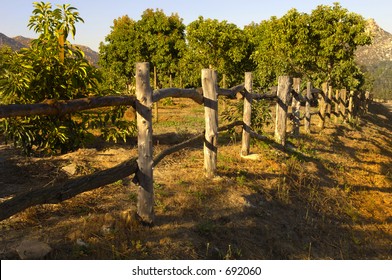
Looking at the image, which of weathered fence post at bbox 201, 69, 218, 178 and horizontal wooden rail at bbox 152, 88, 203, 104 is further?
weathered fence post at bbox 201, 69, 218, 178

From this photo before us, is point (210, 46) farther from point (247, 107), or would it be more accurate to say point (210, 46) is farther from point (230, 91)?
point (230, 91)

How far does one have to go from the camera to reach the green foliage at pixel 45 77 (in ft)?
19.7

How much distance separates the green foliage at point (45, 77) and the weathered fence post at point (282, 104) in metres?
4.57

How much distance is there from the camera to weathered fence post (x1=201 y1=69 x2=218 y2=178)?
19.0 feet

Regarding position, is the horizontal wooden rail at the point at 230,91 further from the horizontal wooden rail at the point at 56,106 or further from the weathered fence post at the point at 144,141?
the horizontal wooden rail at the point at 56,106

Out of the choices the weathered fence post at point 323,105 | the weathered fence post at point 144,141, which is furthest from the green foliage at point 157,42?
the weathered fence post at point 144,141

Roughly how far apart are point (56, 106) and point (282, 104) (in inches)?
261

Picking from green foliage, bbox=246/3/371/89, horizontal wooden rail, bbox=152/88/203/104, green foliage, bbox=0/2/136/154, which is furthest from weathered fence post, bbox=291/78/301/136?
green foliage, bbox=246/3/371/89

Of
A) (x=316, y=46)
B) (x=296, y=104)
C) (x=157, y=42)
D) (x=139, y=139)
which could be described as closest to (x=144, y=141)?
(x=139, y=139)

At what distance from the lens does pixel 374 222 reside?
20.9 ft

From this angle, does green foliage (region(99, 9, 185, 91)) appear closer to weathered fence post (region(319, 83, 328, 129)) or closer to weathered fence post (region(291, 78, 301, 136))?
weathered fence post (region(319, 83, 328, 129))

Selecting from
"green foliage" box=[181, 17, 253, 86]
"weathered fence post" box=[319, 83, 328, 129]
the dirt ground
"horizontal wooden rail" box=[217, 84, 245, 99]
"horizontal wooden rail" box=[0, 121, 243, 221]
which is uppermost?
"green foliage" box=[181, 17, 253, 86]

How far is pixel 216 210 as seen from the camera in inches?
195

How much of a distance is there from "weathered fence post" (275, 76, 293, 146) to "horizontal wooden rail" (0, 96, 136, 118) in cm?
556
